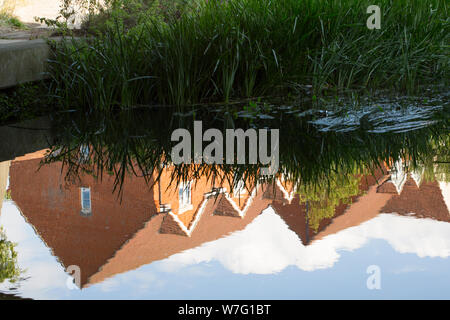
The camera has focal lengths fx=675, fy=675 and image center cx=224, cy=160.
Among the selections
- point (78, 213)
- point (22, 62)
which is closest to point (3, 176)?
point (78, 213)

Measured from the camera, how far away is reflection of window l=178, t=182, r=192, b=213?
3.49 m

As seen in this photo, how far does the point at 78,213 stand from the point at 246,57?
360cm

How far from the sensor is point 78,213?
3551 mm

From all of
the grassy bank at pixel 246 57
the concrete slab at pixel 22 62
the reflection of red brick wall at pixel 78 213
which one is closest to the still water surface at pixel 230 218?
the reflection of red brick wall at pixel 78 213

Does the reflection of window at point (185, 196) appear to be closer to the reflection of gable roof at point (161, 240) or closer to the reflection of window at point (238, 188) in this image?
the reflection of gable roof at point (161, 240)

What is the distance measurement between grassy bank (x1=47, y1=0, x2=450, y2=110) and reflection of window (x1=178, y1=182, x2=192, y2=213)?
9.25ft

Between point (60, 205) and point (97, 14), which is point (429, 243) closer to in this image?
point (60, 205)

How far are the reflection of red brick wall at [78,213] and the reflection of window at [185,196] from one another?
164 millimetres

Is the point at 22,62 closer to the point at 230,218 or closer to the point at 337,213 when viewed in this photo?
the point at 230,218

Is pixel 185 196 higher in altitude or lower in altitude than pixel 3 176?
lower

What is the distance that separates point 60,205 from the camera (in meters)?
3.69

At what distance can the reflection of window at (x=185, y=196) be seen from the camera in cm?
349

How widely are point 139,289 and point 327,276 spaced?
0.74 m

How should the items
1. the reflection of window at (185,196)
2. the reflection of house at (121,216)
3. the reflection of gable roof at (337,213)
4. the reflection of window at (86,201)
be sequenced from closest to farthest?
the reflection of house at (121,216)
the reflection of gable roof at (337,213)
the reflection of window at (185,196)
the reflection of window at (86,201)
